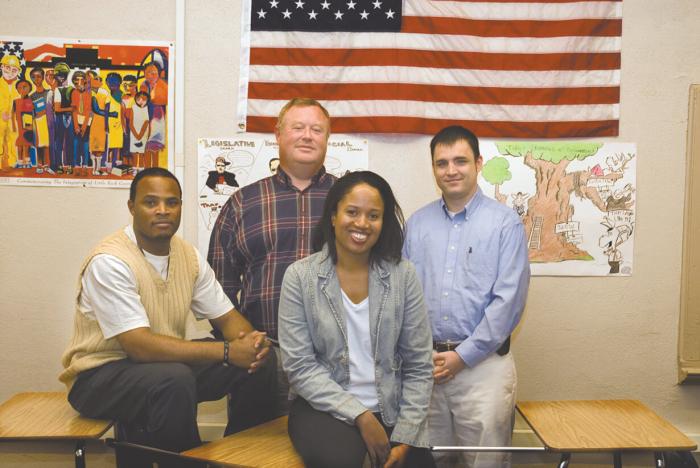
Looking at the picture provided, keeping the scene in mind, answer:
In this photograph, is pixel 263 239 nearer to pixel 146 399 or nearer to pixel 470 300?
pixel 146 399

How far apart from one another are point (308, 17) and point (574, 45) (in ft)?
5.13

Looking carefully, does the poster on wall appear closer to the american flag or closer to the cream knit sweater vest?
the american flag

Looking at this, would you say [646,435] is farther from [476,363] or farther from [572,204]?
[572,204]

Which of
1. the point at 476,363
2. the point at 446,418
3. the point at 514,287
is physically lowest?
the point at 446,418

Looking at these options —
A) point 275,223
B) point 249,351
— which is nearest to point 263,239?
point 275,223

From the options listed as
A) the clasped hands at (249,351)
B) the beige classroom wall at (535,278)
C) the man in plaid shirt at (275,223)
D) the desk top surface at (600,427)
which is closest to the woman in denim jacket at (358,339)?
the clasped hands at (249,351)

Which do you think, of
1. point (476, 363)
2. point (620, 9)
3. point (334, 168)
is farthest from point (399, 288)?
point (620, 9)

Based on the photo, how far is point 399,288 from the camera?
7.14 feet

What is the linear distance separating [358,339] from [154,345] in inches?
31.2

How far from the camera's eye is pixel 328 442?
1.95 metres

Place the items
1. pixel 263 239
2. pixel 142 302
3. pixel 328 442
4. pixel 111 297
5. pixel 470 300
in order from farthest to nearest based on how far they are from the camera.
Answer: pixel 263 239 < pixel 470 300 < pixel 142 302 < pixel 111 297 < pixel 328 442

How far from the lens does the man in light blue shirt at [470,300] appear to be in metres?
2.49

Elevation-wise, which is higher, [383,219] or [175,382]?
[383,219]

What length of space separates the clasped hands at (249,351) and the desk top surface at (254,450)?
268 millimetres
